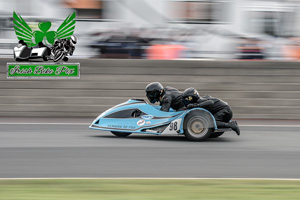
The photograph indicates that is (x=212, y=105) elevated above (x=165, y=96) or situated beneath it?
situated beneath

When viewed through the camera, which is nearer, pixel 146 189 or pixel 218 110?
pixel 146 189

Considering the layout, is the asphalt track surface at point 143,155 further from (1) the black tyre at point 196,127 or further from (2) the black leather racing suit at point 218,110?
(2) the black leather racing suit at point 218,110

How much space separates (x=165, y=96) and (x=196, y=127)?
2.84 ft

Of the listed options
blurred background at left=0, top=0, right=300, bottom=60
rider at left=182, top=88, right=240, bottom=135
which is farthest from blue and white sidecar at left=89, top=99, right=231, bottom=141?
blurred background at left=0, top=0, right=300, bottom=60

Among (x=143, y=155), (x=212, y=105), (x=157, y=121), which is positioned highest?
(x=212, y=105)

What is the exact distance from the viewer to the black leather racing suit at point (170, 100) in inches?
416

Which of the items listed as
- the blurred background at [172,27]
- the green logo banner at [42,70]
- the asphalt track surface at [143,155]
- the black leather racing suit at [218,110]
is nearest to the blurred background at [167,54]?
the blurred background at [172,27]

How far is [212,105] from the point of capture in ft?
34.7

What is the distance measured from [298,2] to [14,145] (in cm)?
1129

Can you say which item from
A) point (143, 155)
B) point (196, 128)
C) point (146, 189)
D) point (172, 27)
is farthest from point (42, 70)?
point (146, 189)

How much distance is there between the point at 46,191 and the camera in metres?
5.97

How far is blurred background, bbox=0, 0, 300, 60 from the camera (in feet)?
54.0

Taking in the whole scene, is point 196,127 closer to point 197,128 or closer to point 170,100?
point 197,128

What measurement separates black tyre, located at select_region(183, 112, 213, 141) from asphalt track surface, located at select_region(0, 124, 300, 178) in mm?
212
